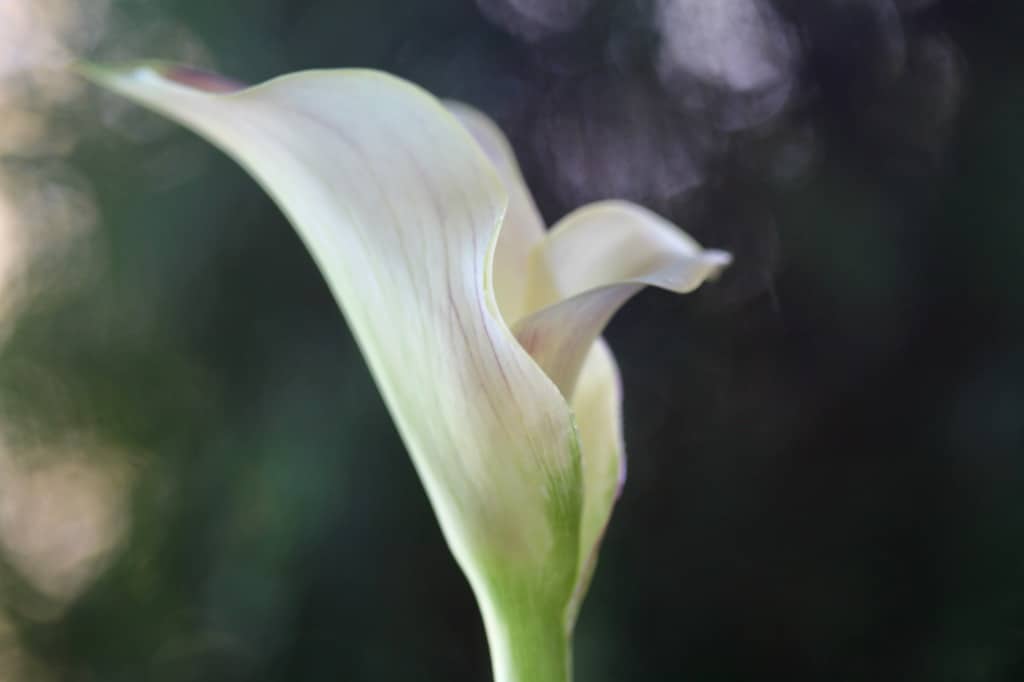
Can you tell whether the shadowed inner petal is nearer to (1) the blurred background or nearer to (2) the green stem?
(2) the green stem

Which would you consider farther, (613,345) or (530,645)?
(613,345)

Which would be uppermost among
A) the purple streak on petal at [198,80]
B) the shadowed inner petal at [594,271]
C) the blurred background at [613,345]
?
the purple streak on petal at [198,80]

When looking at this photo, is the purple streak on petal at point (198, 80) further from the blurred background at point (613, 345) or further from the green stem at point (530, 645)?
the blurred background at point (613, 345)

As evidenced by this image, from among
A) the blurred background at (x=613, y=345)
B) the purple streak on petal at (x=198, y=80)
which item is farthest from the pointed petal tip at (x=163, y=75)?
the blurred background at (x=613, y=345)

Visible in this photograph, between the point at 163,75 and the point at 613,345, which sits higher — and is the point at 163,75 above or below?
above

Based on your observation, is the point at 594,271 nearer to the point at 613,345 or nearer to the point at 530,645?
the point at 530,645

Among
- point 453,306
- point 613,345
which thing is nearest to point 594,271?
point 453,306

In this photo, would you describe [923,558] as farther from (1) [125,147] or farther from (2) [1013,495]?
(1) [125,147]
